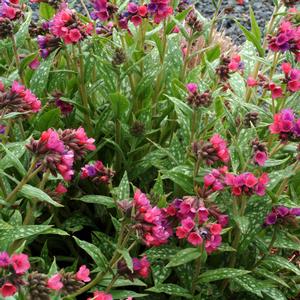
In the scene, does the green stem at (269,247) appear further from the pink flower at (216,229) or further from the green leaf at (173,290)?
the pink flower at (216,229)

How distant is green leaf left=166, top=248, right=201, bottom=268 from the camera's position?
5.70 feet

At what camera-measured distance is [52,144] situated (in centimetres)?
143

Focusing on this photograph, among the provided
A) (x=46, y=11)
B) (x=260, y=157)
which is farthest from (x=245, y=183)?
(x=46, y=11)

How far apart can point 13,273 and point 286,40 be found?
1.26m

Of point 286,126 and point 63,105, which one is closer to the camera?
point 286,126

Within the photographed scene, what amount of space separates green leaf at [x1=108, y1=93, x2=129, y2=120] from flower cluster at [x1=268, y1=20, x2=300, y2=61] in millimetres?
549

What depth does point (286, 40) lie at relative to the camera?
201 centimetres

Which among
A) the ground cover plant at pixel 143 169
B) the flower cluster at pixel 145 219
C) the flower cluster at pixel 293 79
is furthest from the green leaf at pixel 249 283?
the flower cluster at pixel 293 79

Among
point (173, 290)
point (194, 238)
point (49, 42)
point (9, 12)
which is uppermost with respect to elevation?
point (9, 12)

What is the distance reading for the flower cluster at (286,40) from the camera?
2.02m

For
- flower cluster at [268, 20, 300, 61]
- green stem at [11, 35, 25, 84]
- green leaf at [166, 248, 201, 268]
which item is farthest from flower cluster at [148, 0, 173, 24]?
green leaf at [166, 248, 201, 268]

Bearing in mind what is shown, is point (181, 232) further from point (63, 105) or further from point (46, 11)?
point (46, 11)

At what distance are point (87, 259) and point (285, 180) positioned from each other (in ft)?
2.54

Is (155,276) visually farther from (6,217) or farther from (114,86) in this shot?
(114,86)
